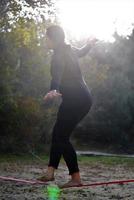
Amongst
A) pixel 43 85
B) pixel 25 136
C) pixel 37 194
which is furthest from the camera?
pixel 43 85

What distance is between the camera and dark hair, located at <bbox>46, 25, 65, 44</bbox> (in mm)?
5891

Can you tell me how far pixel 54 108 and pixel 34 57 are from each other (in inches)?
167

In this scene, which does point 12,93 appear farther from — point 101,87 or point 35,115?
point 101,87

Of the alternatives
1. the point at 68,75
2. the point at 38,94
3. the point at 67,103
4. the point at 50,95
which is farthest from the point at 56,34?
the point at 38,94

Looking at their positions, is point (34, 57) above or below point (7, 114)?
above

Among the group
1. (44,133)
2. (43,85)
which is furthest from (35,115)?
(43,85)

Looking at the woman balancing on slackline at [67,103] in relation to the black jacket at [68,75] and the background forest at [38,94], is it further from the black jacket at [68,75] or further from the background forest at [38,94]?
the background forest at [38,94]

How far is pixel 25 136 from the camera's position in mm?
19406

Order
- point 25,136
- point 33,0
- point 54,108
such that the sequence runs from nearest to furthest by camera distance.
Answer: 1. point 33,0
2. point 25,136
3. point 54,108

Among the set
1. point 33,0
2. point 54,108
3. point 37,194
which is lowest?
point 37,194

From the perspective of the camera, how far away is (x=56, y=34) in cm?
591

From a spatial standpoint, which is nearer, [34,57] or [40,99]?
[40,99]

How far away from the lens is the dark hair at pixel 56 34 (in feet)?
19.3

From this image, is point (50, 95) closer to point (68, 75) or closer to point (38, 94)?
point (68, 75)
